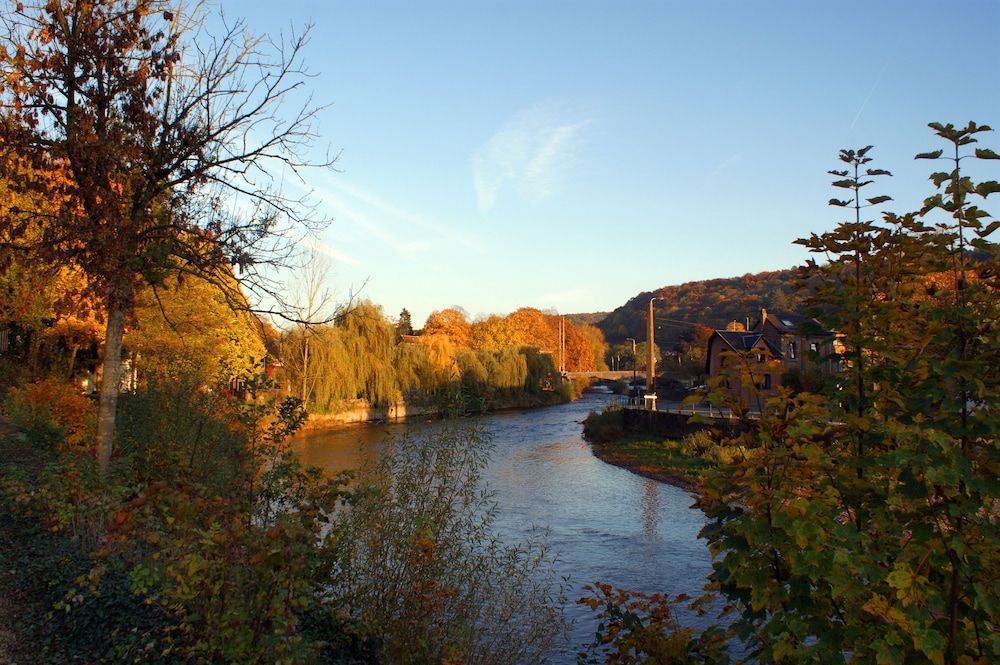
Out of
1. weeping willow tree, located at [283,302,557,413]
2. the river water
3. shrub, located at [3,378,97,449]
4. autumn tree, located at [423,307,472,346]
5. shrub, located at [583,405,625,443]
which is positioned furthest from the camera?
autumn tree, located at [423,307,472,346]

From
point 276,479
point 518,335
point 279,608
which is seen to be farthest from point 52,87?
point 518,335

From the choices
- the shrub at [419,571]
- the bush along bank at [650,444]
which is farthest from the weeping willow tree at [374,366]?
the shrub at [419,571]

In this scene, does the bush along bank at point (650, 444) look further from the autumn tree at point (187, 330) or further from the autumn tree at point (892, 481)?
the autumn tree at point (892, 481)

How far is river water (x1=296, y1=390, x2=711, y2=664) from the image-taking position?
11945 millimetres

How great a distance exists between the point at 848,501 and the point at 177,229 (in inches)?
289

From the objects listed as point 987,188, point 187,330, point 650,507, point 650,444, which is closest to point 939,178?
point 987,188

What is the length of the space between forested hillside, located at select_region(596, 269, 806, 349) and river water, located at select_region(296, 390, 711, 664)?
66171 millimetres

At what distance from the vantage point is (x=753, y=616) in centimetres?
350

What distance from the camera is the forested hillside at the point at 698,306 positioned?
10944 cm

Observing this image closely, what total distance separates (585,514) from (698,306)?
377ft

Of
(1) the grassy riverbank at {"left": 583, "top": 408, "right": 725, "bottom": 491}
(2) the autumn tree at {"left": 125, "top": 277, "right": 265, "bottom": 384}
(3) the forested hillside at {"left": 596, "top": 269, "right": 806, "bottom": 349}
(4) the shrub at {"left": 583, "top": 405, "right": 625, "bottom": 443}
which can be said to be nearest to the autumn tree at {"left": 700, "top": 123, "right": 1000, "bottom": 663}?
(1) the grassy riverbank at {"left": 583, "top": 408, "right": 725, "bottom": 491}

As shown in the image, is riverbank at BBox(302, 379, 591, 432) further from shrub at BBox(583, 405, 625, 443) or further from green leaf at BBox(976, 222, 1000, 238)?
shrub at BBox(583, 405, 625, 443)

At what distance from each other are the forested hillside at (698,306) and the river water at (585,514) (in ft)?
217

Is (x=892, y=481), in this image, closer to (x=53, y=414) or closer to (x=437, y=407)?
(x=437, y=407)
